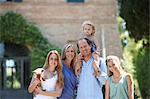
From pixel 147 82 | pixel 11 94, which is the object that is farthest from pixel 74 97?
pixel 147 82

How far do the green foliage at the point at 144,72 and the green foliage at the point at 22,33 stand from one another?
442 centimetres

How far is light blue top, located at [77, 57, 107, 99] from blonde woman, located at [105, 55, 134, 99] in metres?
0.28

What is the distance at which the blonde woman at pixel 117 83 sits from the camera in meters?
6.62

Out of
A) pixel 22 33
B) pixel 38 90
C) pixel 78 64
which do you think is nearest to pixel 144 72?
pixel 22 33

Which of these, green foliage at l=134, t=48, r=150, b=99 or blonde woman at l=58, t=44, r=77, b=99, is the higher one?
blonde woman at l=58, t=44, r=77, b=99

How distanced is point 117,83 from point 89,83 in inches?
21.5

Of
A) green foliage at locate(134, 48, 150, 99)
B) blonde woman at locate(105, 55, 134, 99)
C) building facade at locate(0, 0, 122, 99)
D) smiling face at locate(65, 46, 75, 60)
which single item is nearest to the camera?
smiling face at locate(65, 46, 75, 60)

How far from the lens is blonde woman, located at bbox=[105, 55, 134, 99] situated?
21.7 ft

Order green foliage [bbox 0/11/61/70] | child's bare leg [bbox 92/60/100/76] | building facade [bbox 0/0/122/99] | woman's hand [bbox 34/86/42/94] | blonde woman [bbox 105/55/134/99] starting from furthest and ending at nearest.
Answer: building facade [bbox 0/0/122/99], green foliage [bbox 0/11/61/70], blonde woman [bbox 105/55/134/99], woman's hand [bbox 34/86/42/94], child's bare leg [bbox 92/60/100/76]

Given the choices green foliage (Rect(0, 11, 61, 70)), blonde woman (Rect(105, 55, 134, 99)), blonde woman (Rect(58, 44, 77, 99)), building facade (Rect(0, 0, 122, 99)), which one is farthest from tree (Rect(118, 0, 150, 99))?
blonde woman (Rect(58, 44, 77, 99))

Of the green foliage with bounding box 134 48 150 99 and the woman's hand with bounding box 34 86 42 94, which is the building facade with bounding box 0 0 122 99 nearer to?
the green foliage with bounding box 134 48 150 99

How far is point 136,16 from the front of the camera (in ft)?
61.6

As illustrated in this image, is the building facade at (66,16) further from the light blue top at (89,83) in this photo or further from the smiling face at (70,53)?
the light blue top at (89,83)

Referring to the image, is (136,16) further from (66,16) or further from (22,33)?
(22,33)
